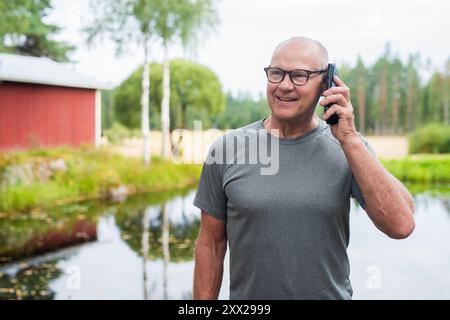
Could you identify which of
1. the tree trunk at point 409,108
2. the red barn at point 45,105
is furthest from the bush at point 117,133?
the tree trunk at point 409,108

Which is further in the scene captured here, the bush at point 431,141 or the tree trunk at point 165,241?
the bush at point 431,141

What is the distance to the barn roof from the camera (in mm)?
15195

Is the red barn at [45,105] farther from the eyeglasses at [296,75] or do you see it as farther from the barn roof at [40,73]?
the eyeglasses at [296,75]

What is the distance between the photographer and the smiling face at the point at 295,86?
150 cm

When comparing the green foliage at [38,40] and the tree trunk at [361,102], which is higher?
the green foliage at [38,40]

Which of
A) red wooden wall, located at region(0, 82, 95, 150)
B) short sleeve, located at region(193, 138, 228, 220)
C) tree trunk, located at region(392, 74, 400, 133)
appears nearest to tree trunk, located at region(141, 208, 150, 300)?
short sleeve, located at region(193, 138, 228, 220)

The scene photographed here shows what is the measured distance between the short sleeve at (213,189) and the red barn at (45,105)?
46.8ft

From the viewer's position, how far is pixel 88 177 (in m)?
13.1

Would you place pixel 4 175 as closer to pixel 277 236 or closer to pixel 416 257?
pixel 416 257

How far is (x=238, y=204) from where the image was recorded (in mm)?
1527

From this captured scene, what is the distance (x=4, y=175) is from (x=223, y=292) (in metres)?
7.36

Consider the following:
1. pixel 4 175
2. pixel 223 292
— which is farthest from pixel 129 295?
pixel 4 175

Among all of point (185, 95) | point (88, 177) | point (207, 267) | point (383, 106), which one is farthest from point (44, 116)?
point (383, 106)

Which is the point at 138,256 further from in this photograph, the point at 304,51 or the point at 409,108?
the point at 409,108
